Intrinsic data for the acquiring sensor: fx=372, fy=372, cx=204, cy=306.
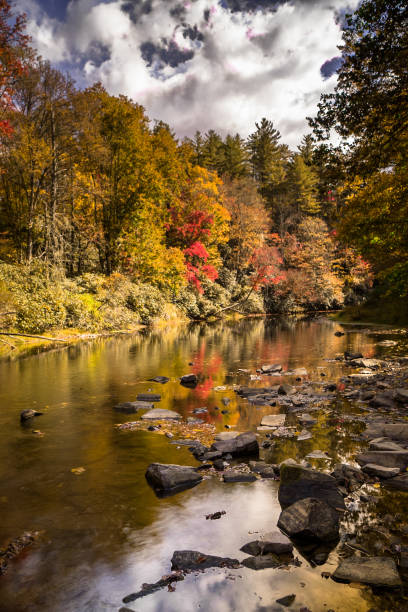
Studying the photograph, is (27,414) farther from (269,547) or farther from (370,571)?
(370,571)

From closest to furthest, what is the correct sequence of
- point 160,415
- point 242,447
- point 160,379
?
point 242,447 < point 160,415 < point 160,379

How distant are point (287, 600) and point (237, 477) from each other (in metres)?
2.25

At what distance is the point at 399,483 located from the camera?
4.88 metres

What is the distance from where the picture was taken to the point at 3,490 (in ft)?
16.3

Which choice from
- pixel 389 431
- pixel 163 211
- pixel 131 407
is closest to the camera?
pixel 389 431

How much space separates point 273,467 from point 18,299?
1684cm

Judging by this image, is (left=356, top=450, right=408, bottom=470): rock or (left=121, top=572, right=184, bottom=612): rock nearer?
(left=121, top=572, right=184, bottom=612): rock

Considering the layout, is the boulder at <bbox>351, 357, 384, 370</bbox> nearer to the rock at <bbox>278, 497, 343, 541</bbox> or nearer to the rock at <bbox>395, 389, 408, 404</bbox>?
the rock at <bbox>395, 389, 408, 404</bbox>

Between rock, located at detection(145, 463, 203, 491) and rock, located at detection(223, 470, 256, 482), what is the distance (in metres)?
0.37

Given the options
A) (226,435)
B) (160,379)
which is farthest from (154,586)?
(160,379)

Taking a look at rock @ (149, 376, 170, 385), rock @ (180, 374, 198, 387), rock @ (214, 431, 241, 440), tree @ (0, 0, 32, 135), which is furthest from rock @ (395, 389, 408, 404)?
tree @ (0, 0, 32, 135)

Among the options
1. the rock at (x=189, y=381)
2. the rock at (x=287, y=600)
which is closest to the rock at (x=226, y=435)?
the rock at (x=287, y=600)

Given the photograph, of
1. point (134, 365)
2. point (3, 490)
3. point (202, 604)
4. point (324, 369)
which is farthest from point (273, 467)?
point (134, 365)

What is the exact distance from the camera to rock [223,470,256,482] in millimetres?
5273
